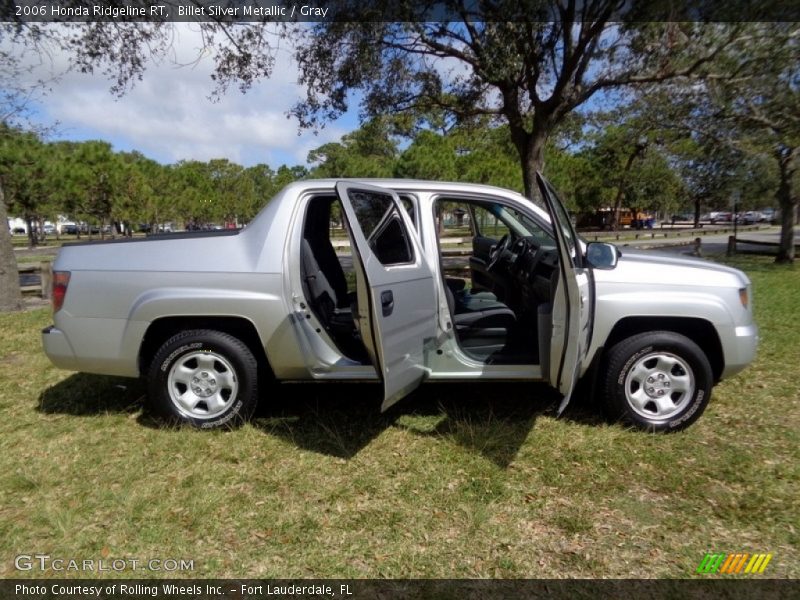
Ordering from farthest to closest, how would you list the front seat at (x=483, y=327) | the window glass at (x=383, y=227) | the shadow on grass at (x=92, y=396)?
the shadow on grass at (x=92, y=396) → the front seat at (x=483, y=327) → the window glass at (x=383, y=227)

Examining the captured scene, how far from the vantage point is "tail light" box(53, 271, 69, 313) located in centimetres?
398

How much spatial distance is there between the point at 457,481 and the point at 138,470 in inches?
82.4

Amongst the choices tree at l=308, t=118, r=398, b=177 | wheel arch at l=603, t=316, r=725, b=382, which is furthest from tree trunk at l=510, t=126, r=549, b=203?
tree at l=308, t=118, r=398, b=177

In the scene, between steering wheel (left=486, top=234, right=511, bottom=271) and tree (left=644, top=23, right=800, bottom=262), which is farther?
tree (left=644, top=23, right=800, bottom=262)

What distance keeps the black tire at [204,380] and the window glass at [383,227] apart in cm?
126

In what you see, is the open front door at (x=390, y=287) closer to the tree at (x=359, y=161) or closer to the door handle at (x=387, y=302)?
the door handle at (x=387, y=302)

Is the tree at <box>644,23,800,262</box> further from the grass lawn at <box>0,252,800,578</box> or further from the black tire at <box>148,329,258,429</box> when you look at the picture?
the black tire at <box>148,329,258,429</box>

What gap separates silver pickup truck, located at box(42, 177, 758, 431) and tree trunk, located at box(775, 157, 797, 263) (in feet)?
44.3

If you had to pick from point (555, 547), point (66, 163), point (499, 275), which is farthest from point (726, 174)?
point (66, 163)

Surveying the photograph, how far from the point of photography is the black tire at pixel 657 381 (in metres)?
3.85

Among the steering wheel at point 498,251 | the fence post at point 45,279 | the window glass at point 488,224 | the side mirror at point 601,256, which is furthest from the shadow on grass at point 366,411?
the fence post at point 45,279

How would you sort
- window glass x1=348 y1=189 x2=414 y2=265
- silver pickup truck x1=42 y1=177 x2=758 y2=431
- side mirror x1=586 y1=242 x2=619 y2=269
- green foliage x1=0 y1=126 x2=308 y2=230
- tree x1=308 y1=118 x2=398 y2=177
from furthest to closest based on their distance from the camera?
tree x1=308 y1=118 x2=398 y2=177 < green foliage x1=0 y1=126 x2=308 y2=230 < silver pickup truck x1=42 y1=177 x2=758 y2=431 < side mirror x1=586 y1=242 x2=619 y2=269 < window glass x1=348 y1=189 x2=414 y2=265

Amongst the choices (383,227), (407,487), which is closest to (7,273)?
(383,227)

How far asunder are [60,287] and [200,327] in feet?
3.45
